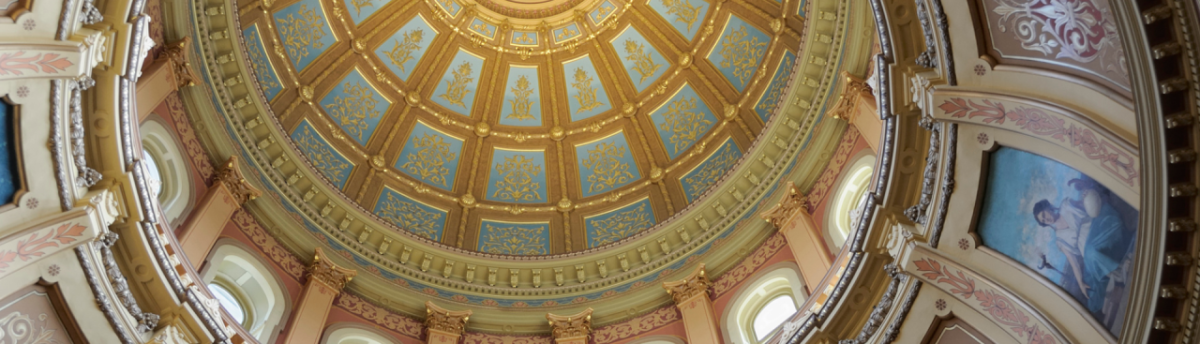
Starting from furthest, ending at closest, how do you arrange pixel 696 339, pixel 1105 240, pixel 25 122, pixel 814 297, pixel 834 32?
pixel 834 32
pixel 696 339
pixel 814 297
pixel 25 122
pixel 1105 240

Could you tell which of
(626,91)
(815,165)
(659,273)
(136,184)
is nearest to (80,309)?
(136,184)

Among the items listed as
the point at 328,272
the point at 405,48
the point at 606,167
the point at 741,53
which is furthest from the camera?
the point at 405,48

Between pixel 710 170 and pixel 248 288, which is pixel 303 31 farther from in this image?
pixel 710 170

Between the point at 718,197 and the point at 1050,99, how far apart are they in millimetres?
10861

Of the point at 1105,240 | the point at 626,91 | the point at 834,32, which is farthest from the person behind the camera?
the point at 626,91

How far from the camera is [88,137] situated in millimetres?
11078

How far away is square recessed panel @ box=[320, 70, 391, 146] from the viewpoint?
21875mm

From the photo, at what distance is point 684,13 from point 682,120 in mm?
3191

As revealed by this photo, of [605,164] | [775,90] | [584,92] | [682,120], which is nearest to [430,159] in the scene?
[605,164]

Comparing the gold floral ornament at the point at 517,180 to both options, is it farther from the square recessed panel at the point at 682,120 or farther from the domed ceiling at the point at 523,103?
the square recessed panel at the point at 682,120

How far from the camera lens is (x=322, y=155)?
20531 millimetres

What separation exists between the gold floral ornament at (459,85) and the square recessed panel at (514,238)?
4424mm

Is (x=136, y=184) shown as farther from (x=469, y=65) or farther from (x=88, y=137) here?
(x=469, y=65)

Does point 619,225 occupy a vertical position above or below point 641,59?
below
